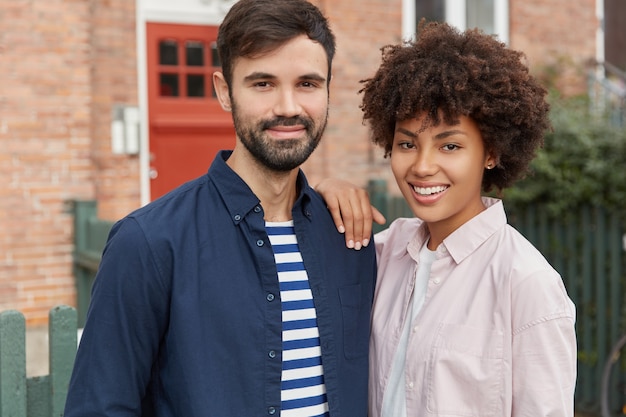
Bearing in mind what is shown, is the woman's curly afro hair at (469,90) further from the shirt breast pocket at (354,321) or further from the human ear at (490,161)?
the shirt breast pocket at (354,321)

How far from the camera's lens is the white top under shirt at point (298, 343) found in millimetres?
2004

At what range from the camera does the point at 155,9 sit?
23.5ft

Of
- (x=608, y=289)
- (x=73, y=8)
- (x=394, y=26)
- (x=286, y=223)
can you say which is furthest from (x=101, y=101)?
(x=286, y=223)

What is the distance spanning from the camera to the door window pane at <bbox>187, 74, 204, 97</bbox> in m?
7.37

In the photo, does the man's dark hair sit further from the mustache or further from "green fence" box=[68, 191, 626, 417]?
"green fence" box=[68, 191, 626, 417]

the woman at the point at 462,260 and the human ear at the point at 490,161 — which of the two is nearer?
the woman at the point at 462,260

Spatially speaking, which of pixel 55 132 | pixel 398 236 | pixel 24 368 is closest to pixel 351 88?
pixel 55 132

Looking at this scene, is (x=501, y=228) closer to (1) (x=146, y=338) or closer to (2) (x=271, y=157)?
(2) (x=271, y=157)

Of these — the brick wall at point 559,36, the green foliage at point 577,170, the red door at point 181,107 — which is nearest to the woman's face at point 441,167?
the green foliage at point 577,170

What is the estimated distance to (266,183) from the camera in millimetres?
2141

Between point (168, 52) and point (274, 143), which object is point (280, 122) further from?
point (168, 52)

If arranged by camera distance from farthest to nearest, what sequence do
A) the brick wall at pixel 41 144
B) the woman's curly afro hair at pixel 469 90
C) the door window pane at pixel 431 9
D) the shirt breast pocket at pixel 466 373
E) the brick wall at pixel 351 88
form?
the door window pane at pixel 431 9 < the brick wall at pixel 351 88 < the brick wall at pixel 41 144 < the woman's curly afro hair at pixel 469 90 < the shirt breast pocket at pixel 466 373

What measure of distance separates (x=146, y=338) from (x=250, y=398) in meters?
0.30

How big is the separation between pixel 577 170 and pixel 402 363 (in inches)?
159
